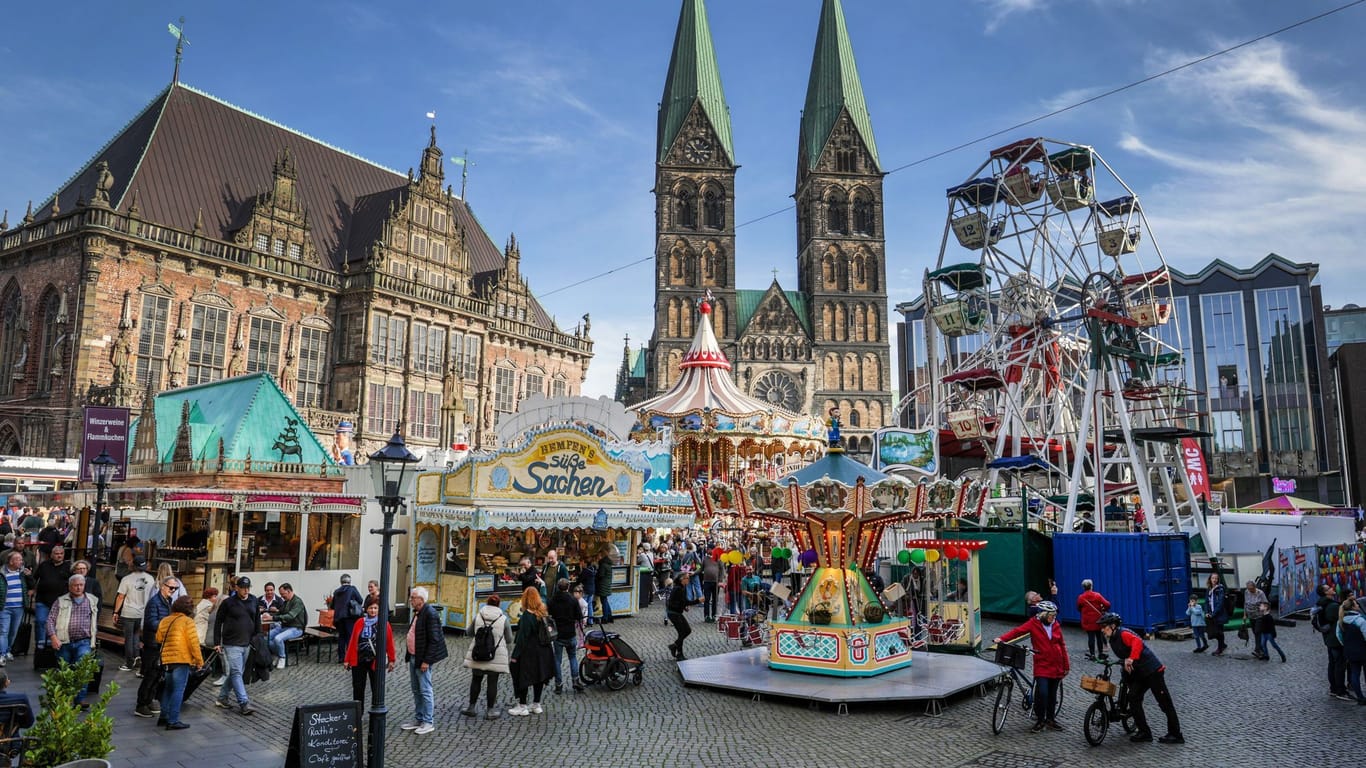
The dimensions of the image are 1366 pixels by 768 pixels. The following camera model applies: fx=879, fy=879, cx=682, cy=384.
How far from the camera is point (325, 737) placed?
7.53 meters

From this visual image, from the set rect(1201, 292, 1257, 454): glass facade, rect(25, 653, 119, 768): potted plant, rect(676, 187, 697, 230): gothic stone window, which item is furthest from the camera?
rect(676, 187, 697, 230): gothic stone window

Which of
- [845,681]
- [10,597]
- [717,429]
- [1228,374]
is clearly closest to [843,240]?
[1228,374]

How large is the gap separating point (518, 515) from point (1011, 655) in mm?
10139

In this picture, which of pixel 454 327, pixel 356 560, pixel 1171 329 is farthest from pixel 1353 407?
pixel 356 560

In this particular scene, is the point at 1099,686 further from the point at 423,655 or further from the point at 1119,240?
the point at 1119,240

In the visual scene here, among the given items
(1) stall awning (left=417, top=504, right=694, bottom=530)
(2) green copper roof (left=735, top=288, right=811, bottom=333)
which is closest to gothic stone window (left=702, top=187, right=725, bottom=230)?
(2) green copper roof (left=735, top=288, right=811, bottom=333)

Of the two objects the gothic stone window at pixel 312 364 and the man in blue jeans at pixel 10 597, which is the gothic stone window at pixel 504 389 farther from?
the man in blue jeans at pixel 10 597

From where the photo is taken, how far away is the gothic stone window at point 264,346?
121ft

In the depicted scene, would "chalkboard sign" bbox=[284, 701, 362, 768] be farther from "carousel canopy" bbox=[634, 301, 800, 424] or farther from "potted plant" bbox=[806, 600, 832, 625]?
"carousel canopy" bbox=[634, 301, 800, 424]

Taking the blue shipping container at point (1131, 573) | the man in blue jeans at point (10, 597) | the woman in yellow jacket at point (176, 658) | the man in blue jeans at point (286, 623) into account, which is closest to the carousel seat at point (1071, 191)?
the blue shipping container at point (1131, 573)

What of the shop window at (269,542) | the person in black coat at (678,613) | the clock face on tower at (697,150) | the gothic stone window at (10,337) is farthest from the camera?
the clock face on tower at (697,150)

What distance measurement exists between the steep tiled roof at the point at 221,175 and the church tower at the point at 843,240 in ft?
122

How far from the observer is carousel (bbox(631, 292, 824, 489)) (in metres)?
32.9

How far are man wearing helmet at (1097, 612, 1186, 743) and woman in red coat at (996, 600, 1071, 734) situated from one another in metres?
0.55
